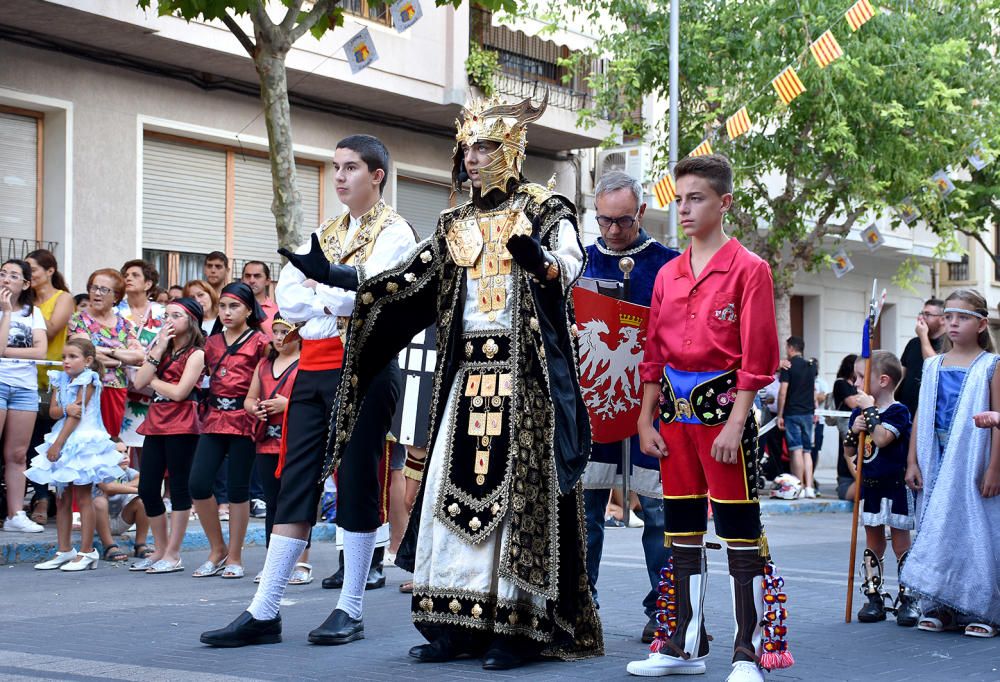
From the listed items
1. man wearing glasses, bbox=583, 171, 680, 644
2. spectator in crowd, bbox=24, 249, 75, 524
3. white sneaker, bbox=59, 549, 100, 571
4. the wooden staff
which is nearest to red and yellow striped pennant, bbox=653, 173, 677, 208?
spectator in crowd, bbox=24, 249, 75, 524

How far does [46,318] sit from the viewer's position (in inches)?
448

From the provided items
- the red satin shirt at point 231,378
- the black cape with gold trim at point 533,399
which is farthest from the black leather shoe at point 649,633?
the red satin shirt at point 231,378

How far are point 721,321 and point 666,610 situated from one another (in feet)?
4.05

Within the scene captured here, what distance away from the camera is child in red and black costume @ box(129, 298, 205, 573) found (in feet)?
30.7

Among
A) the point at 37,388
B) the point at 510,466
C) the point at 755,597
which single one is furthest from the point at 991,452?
the point at 37,388

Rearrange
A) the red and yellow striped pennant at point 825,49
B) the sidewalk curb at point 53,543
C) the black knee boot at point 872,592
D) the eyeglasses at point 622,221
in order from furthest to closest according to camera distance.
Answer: the red and yellow striped pennant at point 825,49, the sidewalk curb at point 53,543, the black knee boot at point 872,592, the eyeglasses at point 622,221

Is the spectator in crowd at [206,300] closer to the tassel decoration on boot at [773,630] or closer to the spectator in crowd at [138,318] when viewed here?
the spectator in crowd at [138,318]

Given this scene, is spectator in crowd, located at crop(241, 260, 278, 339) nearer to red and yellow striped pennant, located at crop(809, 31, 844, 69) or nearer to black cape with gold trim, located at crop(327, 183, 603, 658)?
black cape with gold trim, located at crop(327, 183, 603, 658)

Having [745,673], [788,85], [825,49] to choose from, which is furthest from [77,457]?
[825,49]

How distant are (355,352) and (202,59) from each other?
38.1 feet

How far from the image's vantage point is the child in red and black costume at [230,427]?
9086 mm

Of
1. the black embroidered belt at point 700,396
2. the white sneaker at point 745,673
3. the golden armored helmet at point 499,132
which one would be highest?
the golden armored helmet at point 499,132

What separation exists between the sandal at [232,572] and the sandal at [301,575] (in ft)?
1.87

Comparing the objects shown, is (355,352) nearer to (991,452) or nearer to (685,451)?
(685,451)
